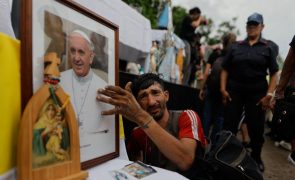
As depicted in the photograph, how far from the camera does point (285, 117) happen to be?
5.96 feet

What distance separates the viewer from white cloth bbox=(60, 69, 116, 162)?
92 cm

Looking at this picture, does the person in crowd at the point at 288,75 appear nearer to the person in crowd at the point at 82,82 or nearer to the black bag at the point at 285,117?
the black bag at the point at 285,117

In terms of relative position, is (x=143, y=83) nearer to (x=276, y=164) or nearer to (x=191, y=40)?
(x=276, y=164)

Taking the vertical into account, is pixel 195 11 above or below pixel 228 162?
above

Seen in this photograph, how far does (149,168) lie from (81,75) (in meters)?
0.39

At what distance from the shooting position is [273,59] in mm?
3252

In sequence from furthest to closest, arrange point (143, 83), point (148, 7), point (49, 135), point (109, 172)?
point (148, 7) → point (143, 83) → point (109, 172) → point (49, 135)

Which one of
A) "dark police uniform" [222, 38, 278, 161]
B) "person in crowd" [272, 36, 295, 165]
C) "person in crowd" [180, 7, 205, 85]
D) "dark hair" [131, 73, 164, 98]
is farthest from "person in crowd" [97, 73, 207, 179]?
"person in crowd" [180, 7, 205, 85]

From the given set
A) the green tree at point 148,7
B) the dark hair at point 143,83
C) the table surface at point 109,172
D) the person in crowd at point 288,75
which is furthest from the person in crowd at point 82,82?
the green tree at point 148,7

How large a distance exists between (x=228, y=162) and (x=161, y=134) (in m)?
0.39

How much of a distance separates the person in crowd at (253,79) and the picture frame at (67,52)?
2.36 metres

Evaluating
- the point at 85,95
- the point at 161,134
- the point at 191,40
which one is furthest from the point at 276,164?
the point at 85,95

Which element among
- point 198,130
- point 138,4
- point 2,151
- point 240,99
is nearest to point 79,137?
point 2,151

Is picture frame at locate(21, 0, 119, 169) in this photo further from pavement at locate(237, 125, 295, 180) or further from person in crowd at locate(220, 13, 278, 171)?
pavement at locate(237, 125, 295, 180)
